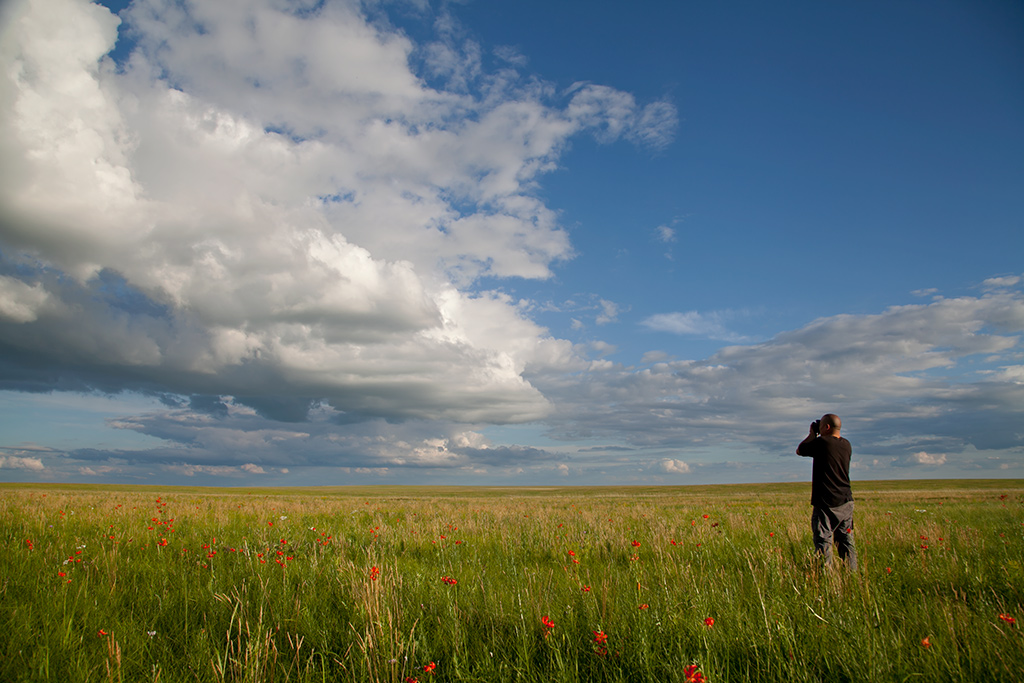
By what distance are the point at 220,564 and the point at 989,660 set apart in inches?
291

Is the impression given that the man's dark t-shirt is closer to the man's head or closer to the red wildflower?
the man's head

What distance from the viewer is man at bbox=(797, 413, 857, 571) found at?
703 cm

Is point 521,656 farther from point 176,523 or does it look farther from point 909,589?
point 176,523

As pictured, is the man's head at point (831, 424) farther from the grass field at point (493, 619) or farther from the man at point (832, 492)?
the grass field at point (493, 619)

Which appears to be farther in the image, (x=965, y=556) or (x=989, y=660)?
(x=965, y=556)

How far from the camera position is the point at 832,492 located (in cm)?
709

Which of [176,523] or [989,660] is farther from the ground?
[989,660]

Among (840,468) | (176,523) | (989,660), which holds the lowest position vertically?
(176,523)

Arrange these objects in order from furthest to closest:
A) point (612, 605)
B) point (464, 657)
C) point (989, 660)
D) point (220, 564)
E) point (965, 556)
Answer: point (965, 556)
point (220, 564)
point (612, 605)
point (464, 657)
point (989, 660)

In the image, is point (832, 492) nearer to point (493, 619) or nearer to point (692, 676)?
point (493, 619)

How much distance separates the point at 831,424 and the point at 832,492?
3.30ft

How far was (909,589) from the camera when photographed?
5.43 metres

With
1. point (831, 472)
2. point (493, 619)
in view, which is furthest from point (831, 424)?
point (493, 619)

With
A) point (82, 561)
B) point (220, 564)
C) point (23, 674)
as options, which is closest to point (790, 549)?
point (220, 564)
